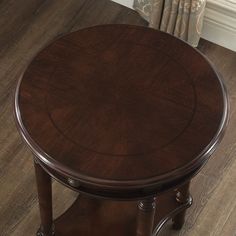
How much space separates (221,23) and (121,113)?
36.7 inches

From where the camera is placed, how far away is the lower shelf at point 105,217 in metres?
1.32

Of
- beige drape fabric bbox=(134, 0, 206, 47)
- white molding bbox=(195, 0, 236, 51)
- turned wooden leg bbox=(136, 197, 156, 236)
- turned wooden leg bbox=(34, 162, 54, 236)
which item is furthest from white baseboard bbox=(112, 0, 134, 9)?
turned wooden leg bbox=(136, 197, 156, 236)

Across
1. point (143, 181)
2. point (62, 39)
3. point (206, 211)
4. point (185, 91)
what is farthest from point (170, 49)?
point (206, 211)

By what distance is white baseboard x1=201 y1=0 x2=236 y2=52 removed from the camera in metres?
1.80

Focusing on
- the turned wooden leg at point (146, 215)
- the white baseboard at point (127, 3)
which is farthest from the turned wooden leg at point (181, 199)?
the white baseboard at point (127, 3)

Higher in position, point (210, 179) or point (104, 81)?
point (104, 81)

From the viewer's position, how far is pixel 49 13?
195cm

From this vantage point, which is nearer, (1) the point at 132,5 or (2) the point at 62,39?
(2) the point at 62,39

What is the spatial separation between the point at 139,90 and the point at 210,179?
0.59m

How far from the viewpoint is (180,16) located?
1.74 meters

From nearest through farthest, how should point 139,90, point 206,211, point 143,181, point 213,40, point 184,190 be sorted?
1. point 143,181
2. point 139,90
3. point 184,190
4. point 206,211
5. point 213,40

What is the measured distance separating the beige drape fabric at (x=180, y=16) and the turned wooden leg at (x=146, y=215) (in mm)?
838

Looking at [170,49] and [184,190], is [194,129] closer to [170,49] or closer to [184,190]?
[170,49]

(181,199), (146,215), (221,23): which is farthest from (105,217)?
(221,23)
